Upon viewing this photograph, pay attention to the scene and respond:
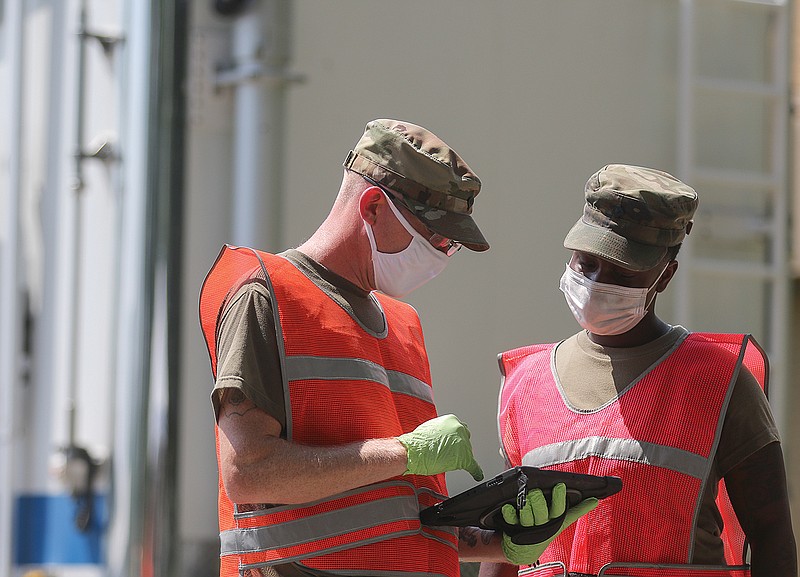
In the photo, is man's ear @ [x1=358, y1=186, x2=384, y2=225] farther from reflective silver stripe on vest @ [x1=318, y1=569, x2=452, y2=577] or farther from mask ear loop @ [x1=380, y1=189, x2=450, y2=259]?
reflective silver stripe on vest @ [x1=318, y1=569, x2=452, y2=577]

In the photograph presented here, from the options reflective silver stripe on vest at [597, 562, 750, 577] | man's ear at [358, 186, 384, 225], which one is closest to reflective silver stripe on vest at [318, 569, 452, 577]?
reflective silver stripe on vest at [597, 562, 750, 577]

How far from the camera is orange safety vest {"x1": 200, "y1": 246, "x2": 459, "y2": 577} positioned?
2111 mm

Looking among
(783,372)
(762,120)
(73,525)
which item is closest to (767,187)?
(762,120)

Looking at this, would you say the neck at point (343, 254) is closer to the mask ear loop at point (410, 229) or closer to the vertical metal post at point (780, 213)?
the mask ear loop at point (410, 229)

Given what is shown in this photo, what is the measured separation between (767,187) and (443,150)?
3.18 metres

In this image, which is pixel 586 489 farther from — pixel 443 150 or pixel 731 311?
pixel 731 311

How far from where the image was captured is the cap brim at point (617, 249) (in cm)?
244

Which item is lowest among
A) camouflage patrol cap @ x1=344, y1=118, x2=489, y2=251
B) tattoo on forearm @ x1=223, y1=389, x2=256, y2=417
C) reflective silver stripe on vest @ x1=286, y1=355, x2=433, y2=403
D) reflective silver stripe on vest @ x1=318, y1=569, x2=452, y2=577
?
reflective silver stripe on vest @ x1=318, y1=569, x2=452, y2=577

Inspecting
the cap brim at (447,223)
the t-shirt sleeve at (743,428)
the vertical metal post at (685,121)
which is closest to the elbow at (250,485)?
the cap brim at (447,223)

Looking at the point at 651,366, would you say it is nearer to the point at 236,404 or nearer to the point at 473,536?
the point at 473,536

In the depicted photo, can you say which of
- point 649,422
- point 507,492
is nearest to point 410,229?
point 507,492

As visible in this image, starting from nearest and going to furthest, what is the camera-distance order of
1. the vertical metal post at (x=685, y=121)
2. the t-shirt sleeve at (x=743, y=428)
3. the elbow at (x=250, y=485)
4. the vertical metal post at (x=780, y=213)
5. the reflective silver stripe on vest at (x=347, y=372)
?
the elbow at (x=250, y=485) < the reflective silver stripe on vest at (x=347, y=372) < the t-shirt sleeve at (x=743, y=428) < the vertical metal post at (x=685, y=121) < the vertical metal post at (x=780, y=213)

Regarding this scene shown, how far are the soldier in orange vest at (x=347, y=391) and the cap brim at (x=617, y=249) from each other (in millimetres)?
279

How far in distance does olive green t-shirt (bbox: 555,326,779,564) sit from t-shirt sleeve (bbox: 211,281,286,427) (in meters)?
0.71
